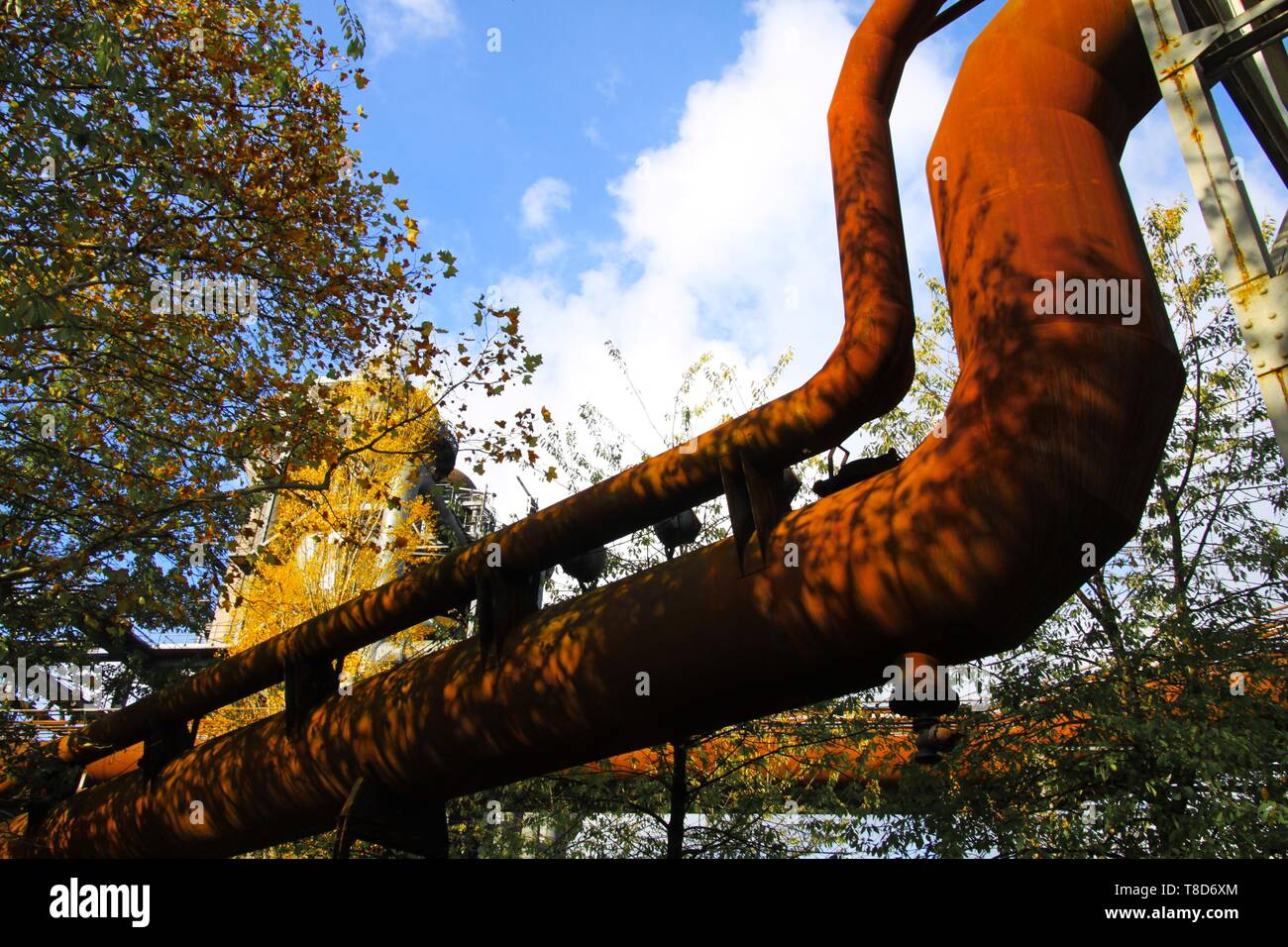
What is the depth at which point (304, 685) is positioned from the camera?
508 centimetres

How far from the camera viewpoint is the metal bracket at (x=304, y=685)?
5016 millimetres

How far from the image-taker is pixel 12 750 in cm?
864

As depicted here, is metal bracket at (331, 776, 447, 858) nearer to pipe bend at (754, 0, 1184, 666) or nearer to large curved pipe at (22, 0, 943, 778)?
large curved pipe at (22, 0, 943, 778)

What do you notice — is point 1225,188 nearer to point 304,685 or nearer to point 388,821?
point 388,821

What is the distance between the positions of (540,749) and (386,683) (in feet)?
3.72

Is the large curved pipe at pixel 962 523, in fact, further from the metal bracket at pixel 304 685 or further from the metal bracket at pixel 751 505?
the metal bracket at pixel 304 685

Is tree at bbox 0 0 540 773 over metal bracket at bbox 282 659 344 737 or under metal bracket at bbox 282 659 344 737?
over

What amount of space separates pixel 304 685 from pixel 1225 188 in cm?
536

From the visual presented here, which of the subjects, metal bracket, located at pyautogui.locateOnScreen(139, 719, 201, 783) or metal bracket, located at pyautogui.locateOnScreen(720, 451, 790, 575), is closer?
metal bracket, located at pyautogui.locateOnScreen(720, 451, 790, 575)

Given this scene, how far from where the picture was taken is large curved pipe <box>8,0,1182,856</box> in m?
2.89

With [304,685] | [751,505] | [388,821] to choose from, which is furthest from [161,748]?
[751,505]

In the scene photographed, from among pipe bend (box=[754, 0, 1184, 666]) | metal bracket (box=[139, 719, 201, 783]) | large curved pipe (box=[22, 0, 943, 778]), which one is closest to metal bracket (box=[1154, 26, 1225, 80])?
pipe bend (box=[754, 0, 1184, 666])

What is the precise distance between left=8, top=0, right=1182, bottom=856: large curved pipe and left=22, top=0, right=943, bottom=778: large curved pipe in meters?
0.15
